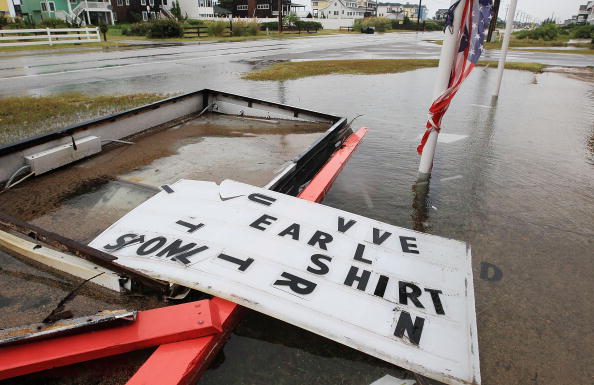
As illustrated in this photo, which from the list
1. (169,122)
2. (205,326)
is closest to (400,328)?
(205,326)

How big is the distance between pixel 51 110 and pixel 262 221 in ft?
21.2

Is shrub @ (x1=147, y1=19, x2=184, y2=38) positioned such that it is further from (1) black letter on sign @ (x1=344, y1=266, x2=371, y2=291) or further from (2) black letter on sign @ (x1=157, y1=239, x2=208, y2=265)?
(1) black letter on sign @ (x1=344, y1=266, x2=371, y2=291)

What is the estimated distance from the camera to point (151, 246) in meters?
2.25

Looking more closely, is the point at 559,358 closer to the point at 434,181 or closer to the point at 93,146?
the point at 434,181

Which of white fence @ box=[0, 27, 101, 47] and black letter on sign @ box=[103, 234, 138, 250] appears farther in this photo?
white fence @ box=[0, 27, 101, 47]

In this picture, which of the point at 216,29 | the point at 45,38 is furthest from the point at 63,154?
the point at 216,29

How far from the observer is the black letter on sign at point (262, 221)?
2441 millimetres

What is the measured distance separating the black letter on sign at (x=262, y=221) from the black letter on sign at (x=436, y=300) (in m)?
1.04

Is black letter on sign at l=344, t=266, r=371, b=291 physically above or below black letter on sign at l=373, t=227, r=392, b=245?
below

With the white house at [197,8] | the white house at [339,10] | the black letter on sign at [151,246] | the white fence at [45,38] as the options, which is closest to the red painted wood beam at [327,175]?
the black letter on sign at [151,246]

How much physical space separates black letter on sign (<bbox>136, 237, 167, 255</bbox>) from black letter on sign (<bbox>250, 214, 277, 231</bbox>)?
555 mm

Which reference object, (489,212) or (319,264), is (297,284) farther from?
(489,212)

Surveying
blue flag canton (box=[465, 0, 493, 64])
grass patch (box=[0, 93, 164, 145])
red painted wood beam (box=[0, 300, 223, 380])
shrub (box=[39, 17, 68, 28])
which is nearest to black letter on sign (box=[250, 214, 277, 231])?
red painted wood beam (box=[0, 300, 223, 380])

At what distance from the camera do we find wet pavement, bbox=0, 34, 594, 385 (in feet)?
6.35
